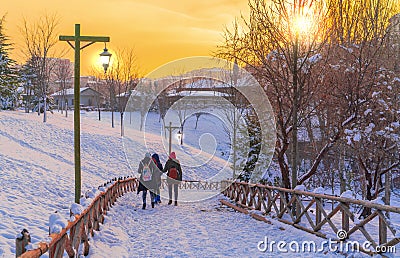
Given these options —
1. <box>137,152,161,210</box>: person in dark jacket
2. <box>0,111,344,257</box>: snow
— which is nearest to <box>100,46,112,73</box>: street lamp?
<box>0,111,344,257</box>: snow

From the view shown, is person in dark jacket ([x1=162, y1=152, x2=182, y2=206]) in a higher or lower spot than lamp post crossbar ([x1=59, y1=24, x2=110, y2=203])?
lower

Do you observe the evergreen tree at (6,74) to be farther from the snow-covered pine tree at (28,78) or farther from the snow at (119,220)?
the snow at (119,220)

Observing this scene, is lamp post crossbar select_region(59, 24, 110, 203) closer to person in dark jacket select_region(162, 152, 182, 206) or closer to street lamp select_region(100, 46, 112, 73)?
street lamp select_region(100, 46, 112, 73)

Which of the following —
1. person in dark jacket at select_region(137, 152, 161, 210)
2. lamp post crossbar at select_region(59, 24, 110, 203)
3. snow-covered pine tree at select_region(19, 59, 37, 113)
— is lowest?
person in dark jacket at select_region(137, 152, 161, 210)

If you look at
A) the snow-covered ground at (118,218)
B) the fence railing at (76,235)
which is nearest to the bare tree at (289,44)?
the snow-covered ground at (118,218)

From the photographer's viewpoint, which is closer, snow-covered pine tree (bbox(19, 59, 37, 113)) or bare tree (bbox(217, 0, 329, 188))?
bare tree (bbox(217, 0, 329, 188))

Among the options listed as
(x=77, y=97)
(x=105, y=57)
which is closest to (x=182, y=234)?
(x=77, y=97)

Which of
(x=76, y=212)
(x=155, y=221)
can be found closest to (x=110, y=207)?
(x=155, y=221)

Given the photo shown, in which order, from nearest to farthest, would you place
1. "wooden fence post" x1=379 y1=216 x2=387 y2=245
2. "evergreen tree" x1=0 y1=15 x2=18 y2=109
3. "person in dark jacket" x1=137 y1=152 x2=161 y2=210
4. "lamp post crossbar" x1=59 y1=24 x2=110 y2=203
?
1. "wooden fence post" x1=379 y1=216 x2=387 y2=245
2. "lamp post crossbar" x1=59 y1=24 x2=110 y2=203
3. "person in dark jacket" x1=137 y1=152 x2=161 y2=210
4. "evergreen tree" x1=0 y1=15 x2=18 y2=109

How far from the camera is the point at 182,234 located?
370 inches

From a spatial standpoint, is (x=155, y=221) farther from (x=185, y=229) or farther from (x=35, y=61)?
(x=35, y=61)

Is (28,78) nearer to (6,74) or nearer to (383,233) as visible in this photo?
(6,74)

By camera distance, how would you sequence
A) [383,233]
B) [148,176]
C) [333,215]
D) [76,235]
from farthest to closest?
1. [148,176]
2. [333,215]
3. [383,233]
4. [76,235]

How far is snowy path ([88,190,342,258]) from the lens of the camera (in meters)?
7.81
